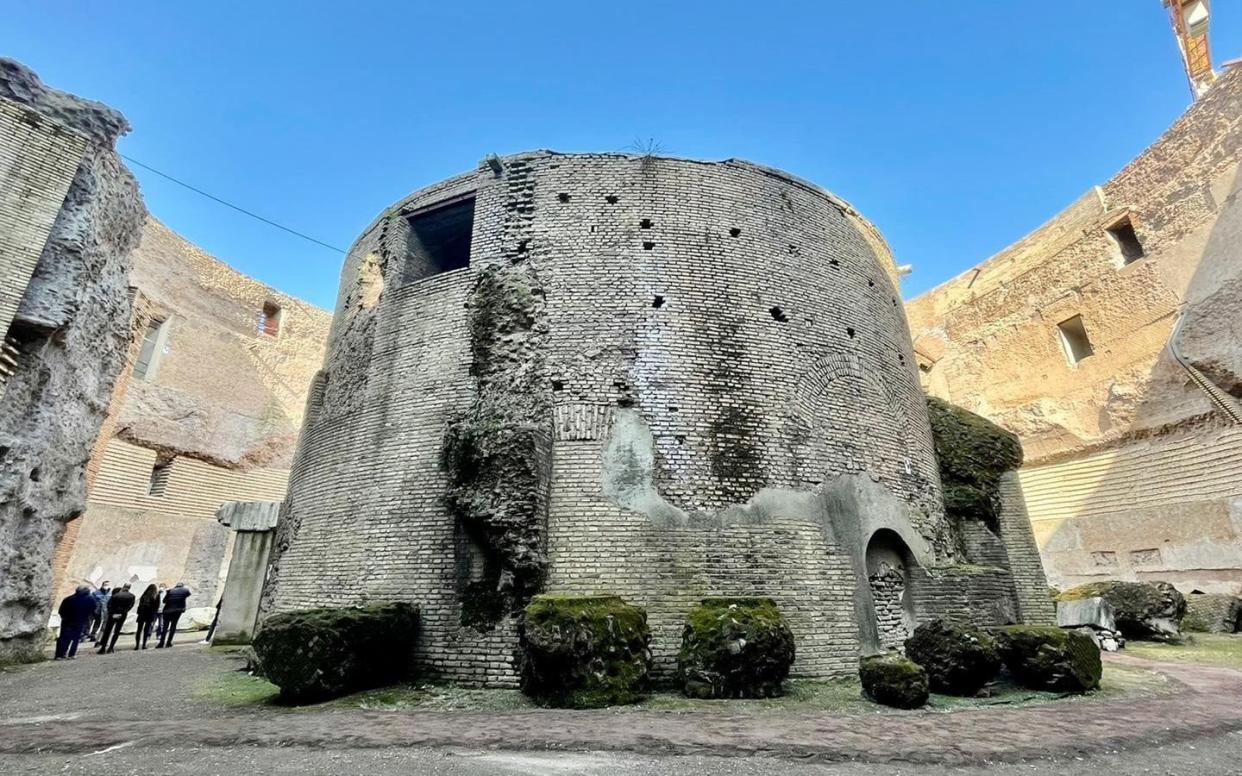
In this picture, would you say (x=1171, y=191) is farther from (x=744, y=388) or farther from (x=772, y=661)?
(x=772, y=661)

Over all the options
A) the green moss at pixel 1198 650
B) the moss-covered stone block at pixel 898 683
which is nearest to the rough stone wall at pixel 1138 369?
the green moss at pixel 1198 650

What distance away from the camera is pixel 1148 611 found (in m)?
12.1

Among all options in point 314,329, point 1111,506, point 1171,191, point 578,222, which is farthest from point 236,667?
point 1171,191

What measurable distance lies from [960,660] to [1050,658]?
980 mm

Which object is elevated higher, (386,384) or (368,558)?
(386,384)

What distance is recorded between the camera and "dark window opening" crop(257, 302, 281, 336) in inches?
1108

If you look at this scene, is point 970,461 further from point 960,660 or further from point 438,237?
point 438,237

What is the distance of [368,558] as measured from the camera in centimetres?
809

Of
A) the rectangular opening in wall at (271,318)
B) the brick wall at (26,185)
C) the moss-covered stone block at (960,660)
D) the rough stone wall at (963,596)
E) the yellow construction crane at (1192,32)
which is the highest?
the yellow construction crane at (1192,32)

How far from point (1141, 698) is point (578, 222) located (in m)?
8.99

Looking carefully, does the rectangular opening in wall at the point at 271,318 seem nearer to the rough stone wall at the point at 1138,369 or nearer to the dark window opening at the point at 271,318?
the dark window opening at the point at 271,318

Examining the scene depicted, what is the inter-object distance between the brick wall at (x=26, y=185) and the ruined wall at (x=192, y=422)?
5.88 metres

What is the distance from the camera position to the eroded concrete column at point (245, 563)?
40.6 feet

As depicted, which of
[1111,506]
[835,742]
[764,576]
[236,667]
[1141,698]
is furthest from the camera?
[1111,506]
